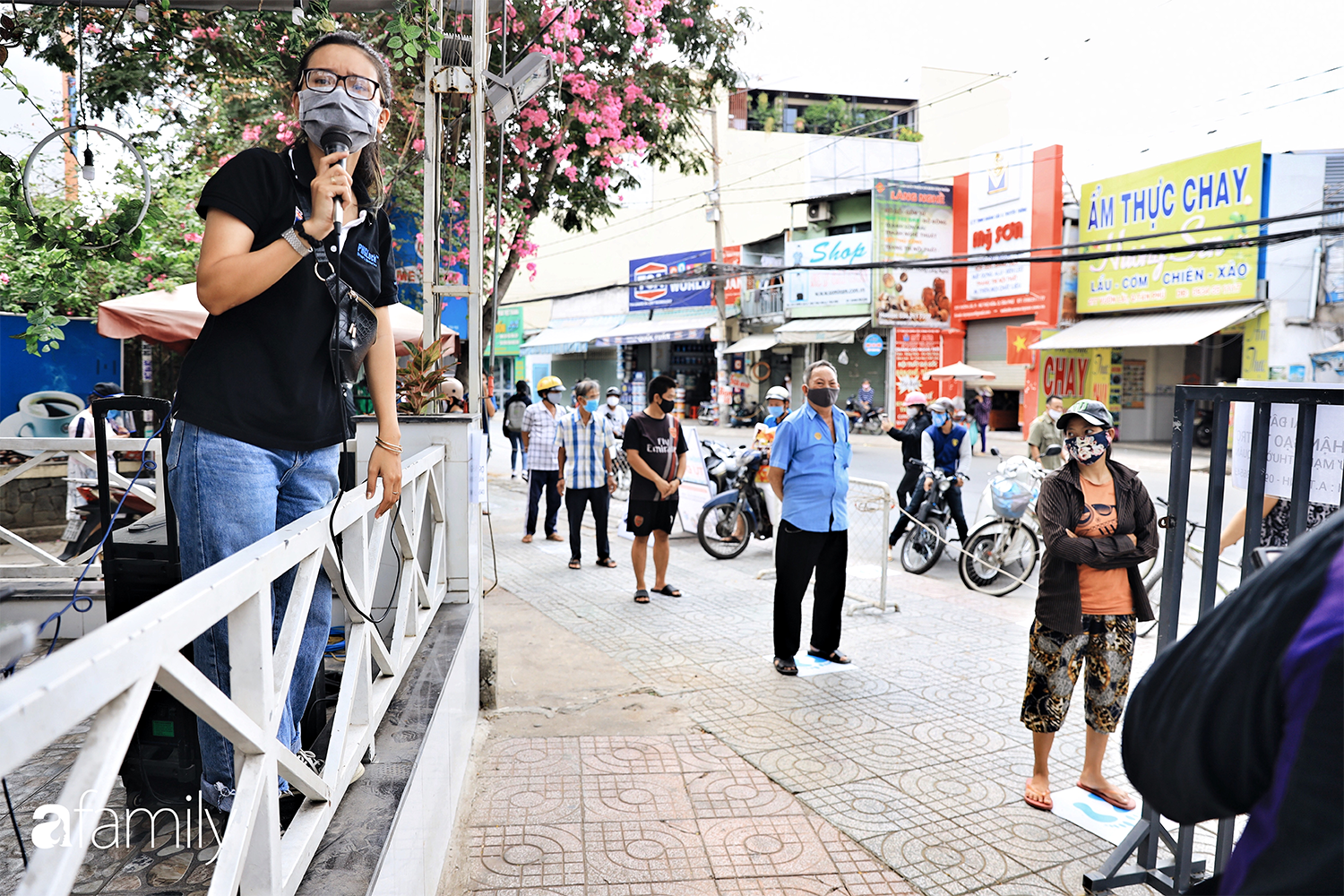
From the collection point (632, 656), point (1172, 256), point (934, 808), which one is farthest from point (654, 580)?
point (1172, 256)

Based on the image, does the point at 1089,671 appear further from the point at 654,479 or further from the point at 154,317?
the point at 154,317

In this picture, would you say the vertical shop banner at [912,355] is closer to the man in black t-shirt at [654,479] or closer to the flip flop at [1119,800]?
the man in black t-shirt at [654,479]

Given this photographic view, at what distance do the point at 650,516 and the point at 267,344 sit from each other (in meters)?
5.67

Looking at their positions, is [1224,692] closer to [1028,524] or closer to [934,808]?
[934,808]

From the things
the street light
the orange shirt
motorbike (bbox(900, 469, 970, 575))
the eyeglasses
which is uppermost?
the street light

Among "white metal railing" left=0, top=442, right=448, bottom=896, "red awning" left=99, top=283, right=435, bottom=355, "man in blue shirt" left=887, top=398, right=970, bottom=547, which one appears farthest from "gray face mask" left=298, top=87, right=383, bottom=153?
"man in blue shirt" left=887, top=398, right=970, bottom=547

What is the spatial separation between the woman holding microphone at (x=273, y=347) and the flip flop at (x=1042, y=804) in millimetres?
3124

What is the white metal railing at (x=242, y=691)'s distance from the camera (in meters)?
0.99

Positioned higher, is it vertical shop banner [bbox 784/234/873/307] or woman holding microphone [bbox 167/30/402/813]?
vertical shop banner [bbox 784/234/873/307]

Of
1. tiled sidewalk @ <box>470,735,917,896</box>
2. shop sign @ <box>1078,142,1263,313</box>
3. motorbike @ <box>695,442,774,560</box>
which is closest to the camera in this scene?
tiled sidewalk @ <box>470,735,917,896</box>

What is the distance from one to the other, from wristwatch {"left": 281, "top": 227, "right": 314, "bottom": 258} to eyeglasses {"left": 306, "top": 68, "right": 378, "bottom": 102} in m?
0.42

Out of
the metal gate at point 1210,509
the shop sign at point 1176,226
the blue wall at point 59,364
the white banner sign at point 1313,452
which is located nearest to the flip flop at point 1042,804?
the metal gate at point 1210,509

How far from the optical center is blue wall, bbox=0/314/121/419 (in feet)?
34.9

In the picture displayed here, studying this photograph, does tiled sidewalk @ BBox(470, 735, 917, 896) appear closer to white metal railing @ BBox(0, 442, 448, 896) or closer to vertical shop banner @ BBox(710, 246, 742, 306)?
white metal railing @ BBox(0, 442, 448, 896)
